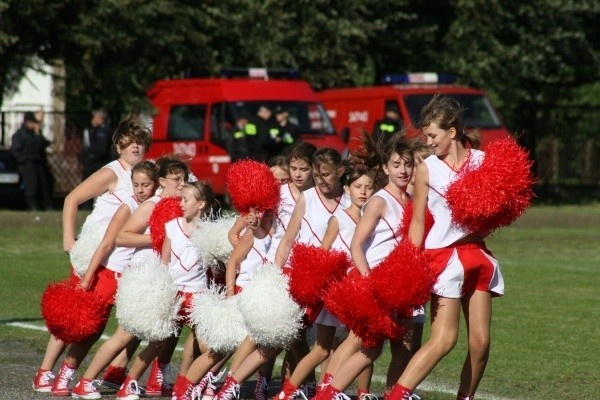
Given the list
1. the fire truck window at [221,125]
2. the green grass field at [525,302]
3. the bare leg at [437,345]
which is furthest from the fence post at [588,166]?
the bare leg at [437,345]

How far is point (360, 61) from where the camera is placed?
2978 centimetres

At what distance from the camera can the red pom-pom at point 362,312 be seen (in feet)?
23.9

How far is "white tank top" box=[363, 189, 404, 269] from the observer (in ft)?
25.2

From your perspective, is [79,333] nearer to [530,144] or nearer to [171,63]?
[171,63]

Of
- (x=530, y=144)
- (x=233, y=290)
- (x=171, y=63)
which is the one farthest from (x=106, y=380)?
(x=530, y=144)

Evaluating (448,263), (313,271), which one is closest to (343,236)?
(313,271)

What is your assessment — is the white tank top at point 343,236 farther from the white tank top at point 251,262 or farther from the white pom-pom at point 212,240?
the white pom-pom at point 212,240

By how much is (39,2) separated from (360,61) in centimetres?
892

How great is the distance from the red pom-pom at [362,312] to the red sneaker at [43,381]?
2197 millimetres

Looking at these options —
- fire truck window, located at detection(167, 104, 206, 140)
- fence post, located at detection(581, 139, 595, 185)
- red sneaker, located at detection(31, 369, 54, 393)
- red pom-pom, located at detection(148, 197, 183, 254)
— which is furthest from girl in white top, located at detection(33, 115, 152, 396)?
fence post, located at detection(581, 139, 595, 185)

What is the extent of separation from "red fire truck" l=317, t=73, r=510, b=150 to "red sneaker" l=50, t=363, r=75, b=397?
15.9m

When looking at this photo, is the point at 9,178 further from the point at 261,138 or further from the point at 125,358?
the point at 125,358

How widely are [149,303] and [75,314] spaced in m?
0.65

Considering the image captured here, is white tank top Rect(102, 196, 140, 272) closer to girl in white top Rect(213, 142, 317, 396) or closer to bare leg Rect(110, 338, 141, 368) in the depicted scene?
bare leg Rect(110, 338, 141, 368)
